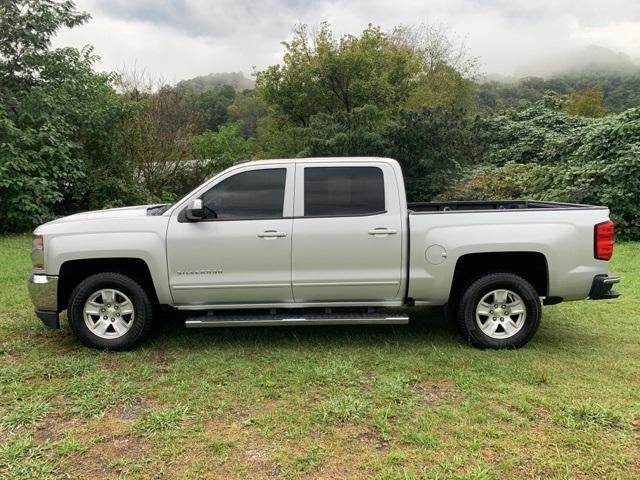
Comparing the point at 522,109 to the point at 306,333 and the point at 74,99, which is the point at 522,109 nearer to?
the point at 74,99

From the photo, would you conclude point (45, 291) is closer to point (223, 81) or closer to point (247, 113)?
point (247, 113)

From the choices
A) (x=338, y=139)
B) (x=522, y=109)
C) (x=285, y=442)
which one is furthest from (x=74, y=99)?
(x=522, y=109)

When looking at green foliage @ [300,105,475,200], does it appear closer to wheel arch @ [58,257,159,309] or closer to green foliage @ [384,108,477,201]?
green foliage @ [384,108,477,201]

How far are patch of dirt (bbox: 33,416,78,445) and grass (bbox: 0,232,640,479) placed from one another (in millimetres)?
12

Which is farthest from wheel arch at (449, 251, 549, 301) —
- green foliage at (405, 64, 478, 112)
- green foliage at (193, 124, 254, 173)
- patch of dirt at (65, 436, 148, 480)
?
green foliage at (405, 64, 478, 112)

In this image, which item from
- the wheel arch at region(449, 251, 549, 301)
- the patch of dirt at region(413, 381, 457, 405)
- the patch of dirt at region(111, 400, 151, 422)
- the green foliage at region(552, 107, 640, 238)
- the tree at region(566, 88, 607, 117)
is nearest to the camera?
the patch of dirt at region(111, 400, 151, 422)

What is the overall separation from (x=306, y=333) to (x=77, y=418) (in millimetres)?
Result: 2396

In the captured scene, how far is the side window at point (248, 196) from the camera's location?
16.1 ft

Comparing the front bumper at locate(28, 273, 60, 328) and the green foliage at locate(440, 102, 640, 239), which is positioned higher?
the green foliage at locate(440, 102, 640, 239)

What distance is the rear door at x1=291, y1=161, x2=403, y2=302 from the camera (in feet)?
15.7

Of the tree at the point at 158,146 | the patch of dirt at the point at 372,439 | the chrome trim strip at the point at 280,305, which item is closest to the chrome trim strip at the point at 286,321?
the chrome trim strip at the point at 280,305

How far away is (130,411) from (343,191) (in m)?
2.62

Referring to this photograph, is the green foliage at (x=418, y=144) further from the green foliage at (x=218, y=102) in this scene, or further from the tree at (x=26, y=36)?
the green foliage at (x=218, y=102)

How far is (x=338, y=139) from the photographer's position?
59.1 ft
